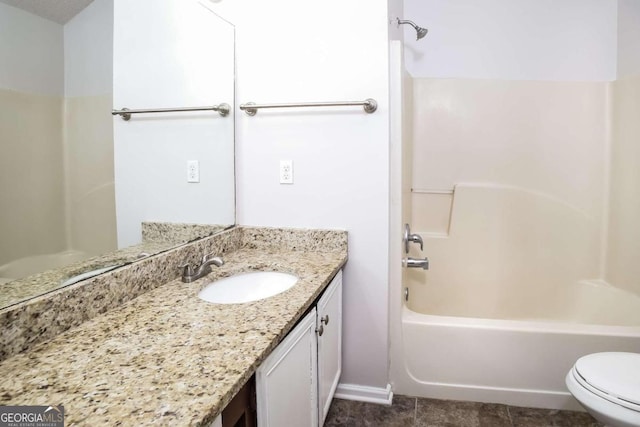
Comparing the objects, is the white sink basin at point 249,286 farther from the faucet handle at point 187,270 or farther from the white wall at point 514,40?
the white wall at point 514,40

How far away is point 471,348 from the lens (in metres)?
1.65

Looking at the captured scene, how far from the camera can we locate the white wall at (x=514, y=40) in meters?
2.15

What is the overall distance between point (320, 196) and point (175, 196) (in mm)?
630

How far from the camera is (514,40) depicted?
2.24m

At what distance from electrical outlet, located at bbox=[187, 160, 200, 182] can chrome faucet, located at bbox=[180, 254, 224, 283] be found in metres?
0.35

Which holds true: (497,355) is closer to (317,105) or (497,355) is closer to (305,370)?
(305,370)

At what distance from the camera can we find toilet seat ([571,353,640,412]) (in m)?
1.08

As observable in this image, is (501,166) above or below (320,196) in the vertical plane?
above

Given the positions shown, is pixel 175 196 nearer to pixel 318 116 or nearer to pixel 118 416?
pixel 318 116

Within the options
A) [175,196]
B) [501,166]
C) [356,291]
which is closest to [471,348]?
[356,291]

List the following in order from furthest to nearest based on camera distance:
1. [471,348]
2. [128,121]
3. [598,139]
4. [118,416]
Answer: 1. [598,139]
2. [471,348]
3. [128,121]
4. [118,416]

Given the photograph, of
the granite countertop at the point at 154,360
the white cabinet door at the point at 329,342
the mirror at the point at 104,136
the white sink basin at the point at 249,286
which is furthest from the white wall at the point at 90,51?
the white cabinet door at the point at 329,342

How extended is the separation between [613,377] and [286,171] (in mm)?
1456

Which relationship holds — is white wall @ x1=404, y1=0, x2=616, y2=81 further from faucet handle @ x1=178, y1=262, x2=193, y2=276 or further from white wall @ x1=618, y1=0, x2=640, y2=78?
faucet handle @ x1=178, y1=262, x2=193, y2=276
